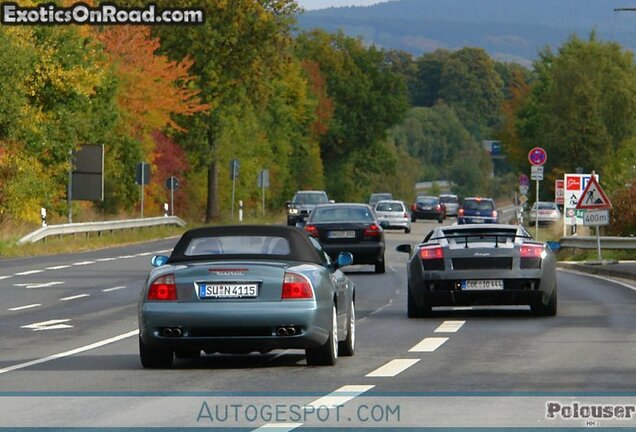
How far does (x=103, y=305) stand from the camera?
28250 mm

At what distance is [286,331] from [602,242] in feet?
110

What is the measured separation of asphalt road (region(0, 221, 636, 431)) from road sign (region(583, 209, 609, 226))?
18.0 m

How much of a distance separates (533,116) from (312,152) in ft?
53.8

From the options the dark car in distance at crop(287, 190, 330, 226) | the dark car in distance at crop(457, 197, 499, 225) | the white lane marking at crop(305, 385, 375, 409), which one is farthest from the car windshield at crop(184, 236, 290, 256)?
the dark car in distance at crop(457, 197, 499, 225)

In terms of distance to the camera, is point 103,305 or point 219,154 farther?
point 219,154

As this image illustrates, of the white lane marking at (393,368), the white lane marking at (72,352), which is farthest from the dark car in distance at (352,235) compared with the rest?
the white lane marking at (393,368)

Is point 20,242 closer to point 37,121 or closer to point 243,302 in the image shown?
point 37,121

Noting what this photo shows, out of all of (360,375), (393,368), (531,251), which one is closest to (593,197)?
(531,251)

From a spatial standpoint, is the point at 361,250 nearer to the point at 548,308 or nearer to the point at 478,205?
the point at 548,308

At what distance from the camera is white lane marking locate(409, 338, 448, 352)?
18.9 m

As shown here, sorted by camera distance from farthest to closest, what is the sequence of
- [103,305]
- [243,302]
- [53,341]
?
1. [103,305]
2. [53,341]
3. [243,302]

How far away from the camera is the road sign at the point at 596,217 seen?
149ft

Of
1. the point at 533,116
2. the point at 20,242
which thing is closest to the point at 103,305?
the point at 20,242

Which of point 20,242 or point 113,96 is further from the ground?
point 113,96
